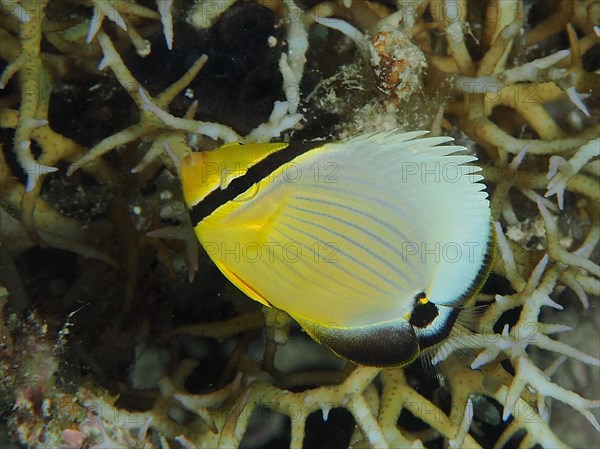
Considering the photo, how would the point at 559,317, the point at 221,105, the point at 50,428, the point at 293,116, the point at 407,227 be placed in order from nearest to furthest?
the point at 407,227, the point at 50,428, the point at 293,116, the point at 221,105, the point at 559,317

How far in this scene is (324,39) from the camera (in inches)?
88.8

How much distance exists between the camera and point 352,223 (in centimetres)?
135

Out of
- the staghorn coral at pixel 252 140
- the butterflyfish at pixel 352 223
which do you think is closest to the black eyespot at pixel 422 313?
the butterflyfish at pixel 352 223

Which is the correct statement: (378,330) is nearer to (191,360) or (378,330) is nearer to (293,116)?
(293,116)

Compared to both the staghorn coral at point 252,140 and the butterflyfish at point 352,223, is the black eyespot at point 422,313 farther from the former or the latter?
the staghorn coral at point 252,140

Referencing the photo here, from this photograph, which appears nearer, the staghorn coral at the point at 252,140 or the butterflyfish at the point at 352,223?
the butterflyfish at the point at 352,223

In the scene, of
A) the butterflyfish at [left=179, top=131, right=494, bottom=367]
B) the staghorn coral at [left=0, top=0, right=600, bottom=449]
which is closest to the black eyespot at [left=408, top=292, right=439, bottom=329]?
the butterflyfish at [left=179, top=131, right=494, bottom=367]

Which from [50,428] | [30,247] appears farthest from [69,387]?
[30,247]

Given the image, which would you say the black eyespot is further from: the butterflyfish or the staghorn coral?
the staghorn coral

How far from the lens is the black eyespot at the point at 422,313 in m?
1.35

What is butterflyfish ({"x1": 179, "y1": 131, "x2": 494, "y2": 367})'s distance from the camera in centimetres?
132

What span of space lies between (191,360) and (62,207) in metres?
0.98

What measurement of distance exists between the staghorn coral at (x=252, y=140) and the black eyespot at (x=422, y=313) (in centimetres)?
19

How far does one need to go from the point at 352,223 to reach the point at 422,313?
30 cm
